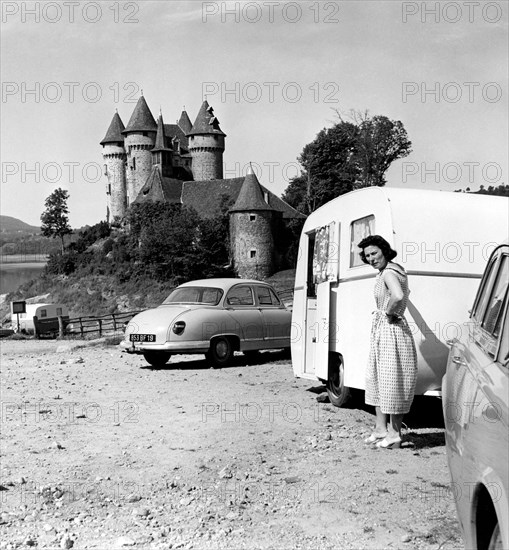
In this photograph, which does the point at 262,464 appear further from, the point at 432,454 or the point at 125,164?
the point at 125,164

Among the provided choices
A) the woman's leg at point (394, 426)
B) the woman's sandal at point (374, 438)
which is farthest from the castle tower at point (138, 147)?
the woman's leg at point (394, 426)

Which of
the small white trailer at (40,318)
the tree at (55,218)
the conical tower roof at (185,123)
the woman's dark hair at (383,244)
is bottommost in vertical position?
the small white trailer at (40,318)

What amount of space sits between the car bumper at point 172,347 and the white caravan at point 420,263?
18.7 ft

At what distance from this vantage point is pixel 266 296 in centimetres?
1705

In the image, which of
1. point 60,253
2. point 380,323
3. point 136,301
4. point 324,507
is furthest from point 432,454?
point 60,253

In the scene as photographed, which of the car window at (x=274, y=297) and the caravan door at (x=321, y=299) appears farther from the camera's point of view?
the car window at (x=274, y=297)

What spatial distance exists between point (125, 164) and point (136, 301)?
2913cm

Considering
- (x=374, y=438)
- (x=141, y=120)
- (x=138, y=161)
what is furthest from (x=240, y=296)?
(x=141, y=120)

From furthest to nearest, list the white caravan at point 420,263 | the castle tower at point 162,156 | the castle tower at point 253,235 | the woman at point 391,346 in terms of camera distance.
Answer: the castle tower at point 162,156 → the castle tower at point 253,235 → the white caravan at point 420,263 → the woman at point 391,346

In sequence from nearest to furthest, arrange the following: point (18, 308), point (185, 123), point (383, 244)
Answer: point (383, 244) < point (18, 308) < point (185, 123)

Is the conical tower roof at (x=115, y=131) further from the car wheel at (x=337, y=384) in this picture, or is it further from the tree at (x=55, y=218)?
the car wheel at (x=337, y=384)

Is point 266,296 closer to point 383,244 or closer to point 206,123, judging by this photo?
point 383,244

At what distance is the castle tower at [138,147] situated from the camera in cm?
9938

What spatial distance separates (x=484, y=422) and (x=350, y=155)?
72.5 m
